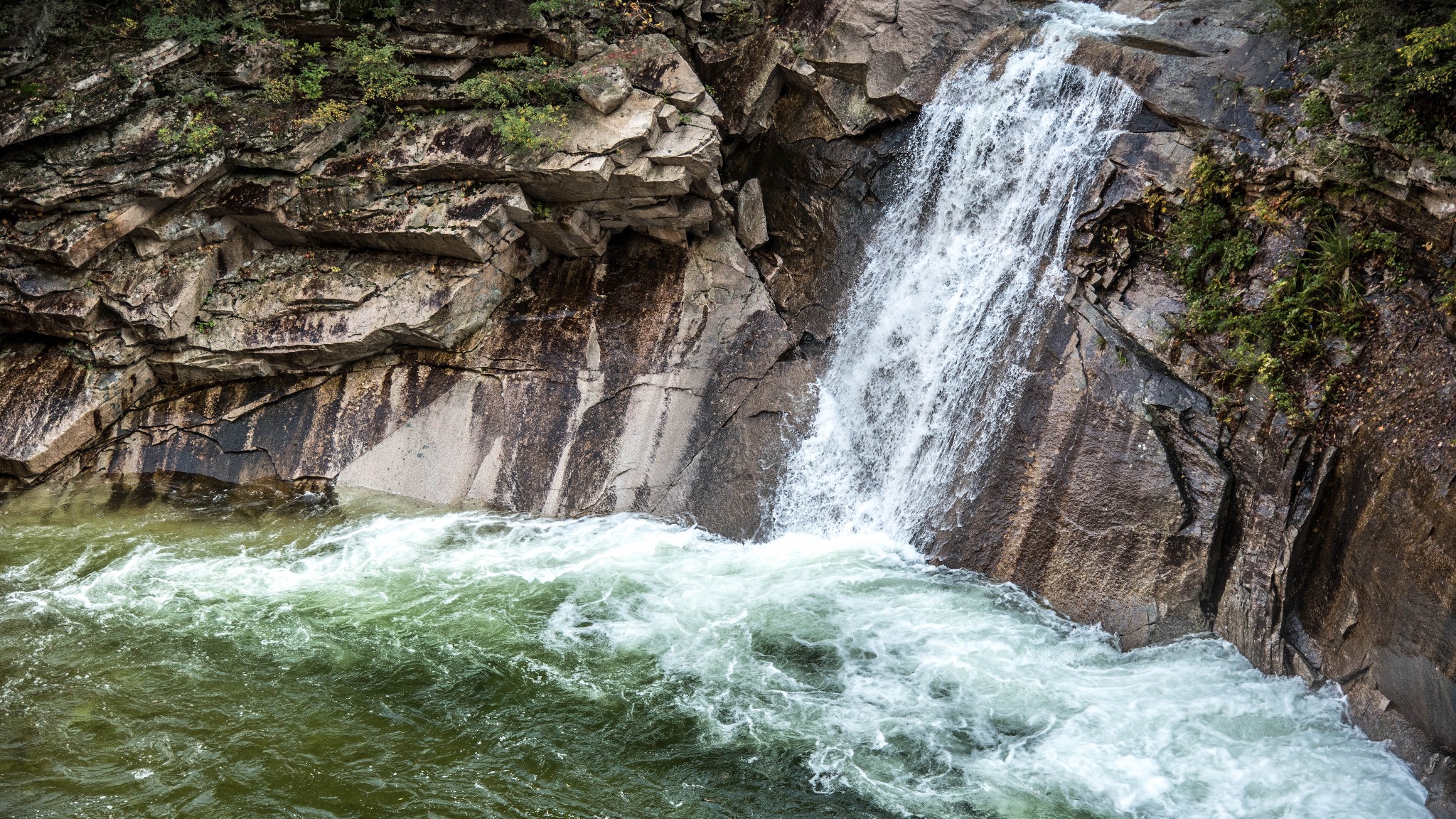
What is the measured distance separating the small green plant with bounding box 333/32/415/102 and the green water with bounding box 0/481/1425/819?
222 inches

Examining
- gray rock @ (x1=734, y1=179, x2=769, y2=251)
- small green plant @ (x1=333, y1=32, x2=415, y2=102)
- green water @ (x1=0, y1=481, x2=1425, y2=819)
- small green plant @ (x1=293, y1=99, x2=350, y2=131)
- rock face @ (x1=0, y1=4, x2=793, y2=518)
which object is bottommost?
green water @ (x1=0, y1=481, x2=1425, y2=819)

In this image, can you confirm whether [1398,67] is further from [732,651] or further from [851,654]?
[732,651]

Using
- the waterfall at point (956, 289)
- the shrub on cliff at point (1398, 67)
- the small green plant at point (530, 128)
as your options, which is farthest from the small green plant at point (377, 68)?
the shrub on cliff at point (1398, 67)

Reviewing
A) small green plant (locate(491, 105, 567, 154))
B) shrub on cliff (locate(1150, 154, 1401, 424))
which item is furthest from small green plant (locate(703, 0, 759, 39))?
shrub on cliff (locate(1150, 154, 1401, 424))

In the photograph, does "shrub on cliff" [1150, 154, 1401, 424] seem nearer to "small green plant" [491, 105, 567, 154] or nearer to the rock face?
the rock face

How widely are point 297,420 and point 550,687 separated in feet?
19.7

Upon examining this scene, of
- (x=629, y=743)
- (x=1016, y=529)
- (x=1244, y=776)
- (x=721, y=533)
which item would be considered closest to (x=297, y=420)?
(x=721, y=533)

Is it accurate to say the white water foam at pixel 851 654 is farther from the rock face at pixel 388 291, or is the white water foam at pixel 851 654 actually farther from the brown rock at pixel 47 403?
the brown rock at pixel 47 403

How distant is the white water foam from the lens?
697 centimetres

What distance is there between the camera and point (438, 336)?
11.6m

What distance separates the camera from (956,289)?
1090 cm

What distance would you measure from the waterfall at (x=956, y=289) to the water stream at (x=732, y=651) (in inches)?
1.5

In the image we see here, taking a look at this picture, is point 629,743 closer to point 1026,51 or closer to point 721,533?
point 721,533

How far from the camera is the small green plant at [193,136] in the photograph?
10.7m
